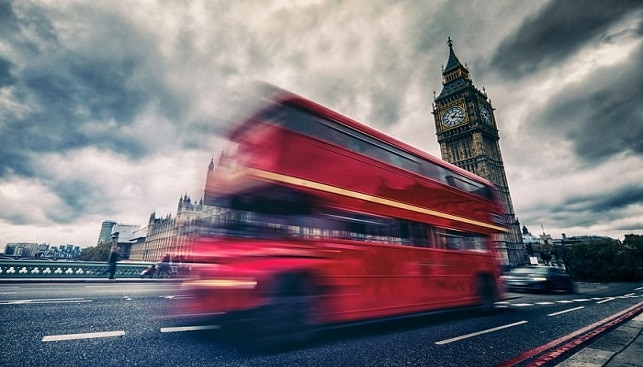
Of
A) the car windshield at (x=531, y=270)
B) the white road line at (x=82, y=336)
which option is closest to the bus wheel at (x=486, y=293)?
the white road line at (x=82, y=336)

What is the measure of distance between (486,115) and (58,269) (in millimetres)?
62022

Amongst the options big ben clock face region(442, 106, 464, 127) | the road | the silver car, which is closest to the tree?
big ben clock face region(442, 106, 464, 127)

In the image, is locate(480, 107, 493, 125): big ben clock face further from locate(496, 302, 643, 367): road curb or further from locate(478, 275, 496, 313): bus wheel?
locate(496, 302, 643, 367): road curb

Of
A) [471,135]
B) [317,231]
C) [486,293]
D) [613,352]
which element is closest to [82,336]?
[317,231]

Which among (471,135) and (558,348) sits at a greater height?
(471,135)

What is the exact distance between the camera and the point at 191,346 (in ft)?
11.1

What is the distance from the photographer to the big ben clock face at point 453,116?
169 ft

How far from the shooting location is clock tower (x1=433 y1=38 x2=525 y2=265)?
47.9 metres

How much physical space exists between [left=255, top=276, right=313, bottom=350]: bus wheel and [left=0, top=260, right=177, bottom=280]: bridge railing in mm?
14781

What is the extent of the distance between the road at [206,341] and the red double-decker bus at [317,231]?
413 millimetres

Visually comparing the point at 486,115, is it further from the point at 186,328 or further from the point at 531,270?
the point at 186,328

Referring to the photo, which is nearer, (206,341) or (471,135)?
(206,341)

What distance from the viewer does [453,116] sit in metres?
52.7

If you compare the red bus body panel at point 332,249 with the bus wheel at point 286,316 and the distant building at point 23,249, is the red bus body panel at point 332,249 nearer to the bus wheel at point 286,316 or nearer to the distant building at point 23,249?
the bus wheel at point 286,316
